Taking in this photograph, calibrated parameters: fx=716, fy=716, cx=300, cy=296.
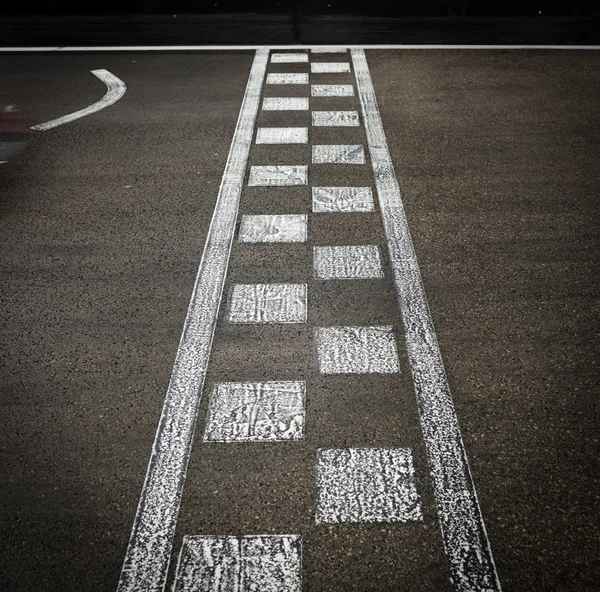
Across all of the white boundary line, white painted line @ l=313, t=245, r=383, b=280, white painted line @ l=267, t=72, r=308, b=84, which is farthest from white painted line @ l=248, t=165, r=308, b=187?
the white boundary line

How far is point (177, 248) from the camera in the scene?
214 inches

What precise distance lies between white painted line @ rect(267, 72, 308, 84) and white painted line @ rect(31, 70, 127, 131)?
2.09m

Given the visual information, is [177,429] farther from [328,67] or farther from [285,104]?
[328,67]

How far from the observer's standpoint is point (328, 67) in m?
11.0

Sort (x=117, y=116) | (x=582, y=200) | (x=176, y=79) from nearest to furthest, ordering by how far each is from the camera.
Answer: (x=582, y=200) < (x=117, y=116) < (x=176, y=79)

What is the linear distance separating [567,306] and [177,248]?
2.81m

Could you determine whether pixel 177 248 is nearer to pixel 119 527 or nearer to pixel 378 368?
pixel 378 368

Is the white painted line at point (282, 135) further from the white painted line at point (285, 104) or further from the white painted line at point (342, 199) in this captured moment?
the white painted line at point (342, 199)

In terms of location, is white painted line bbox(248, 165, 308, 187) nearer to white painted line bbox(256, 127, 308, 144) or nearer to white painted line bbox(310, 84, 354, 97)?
white painted line bbox(256, 127, 308, 144)

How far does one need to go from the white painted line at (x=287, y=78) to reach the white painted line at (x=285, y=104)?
3.07 feet

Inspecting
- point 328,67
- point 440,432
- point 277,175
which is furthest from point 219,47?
point 440,432

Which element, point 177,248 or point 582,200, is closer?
point 177,248

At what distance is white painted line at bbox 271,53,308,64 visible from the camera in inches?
451

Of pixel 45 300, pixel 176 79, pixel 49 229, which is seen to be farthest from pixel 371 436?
pixel 176 79
